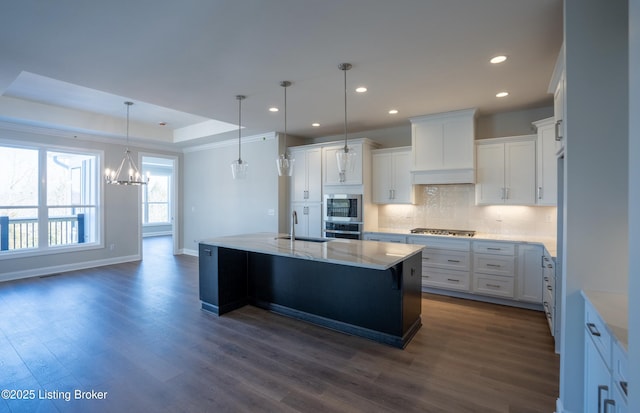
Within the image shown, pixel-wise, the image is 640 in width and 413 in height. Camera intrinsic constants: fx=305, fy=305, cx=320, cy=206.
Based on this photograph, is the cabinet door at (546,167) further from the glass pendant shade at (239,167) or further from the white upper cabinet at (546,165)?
the glass pendant shade at (239,167)

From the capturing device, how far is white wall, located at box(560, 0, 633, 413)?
1.74 meters

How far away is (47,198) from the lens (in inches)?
230

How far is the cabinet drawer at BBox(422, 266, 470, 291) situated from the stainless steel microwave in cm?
138

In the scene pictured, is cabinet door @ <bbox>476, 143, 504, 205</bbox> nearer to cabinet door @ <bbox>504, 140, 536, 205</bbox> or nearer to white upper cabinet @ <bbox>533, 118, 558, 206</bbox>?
cabinet door @ <bbox>504, 140, 536, 205</bbox>

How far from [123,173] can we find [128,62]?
480 centimetres

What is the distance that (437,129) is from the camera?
4.59 metres

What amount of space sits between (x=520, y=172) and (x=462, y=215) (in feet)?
3.44

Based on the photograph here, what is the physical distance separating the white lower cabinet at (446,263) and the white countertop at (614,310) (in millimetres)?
2555

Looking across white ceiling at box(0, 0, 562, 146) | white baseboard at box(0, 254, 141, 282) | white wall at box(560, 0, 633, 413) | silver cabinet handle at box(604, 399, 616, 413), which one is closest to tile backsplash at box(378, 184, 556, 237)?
white ceiling at box(0, 0, 562, 146)

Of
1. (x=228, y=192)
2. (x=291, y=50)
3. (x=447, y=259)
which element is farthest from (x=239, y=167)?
(x=228, y=192)

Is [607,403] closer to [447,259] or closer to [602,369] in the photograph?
[602,369]

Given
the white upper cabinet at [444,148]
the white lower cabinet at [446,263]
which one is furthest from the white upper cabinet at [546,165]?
the white lower cabinet at [446,263]

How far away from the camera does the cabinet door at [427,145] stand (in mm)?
4582

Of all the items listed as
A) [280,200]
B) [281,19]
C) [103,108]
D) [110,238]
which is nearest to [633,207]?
[281,19]
